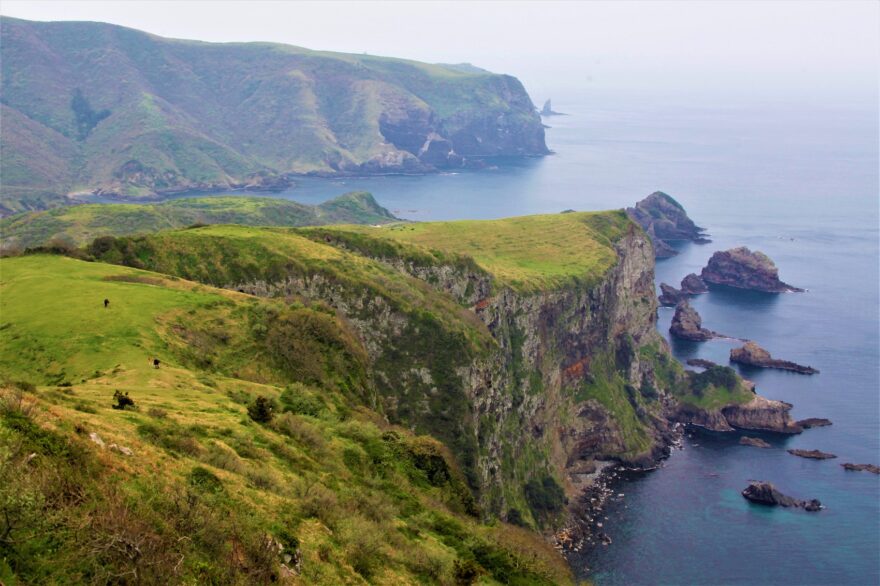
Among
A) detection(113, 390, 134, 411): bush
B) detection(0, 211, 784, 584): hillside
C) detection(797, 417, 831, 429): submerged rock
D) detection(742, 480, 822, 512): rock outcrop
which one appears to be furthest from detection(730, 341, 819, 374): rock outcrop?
detection(113, 390, 134, 411): bush

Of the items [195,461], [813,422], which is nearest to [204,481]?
[195,461]

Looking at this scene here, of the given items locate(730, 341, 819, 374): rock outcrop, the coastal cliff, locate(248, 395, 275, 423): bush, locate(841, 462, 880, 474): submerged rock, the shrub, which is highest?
the shrub

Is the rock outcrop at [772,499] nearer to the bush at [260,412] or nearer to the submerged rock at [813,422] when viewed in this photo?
the submerged rock at [813,422]

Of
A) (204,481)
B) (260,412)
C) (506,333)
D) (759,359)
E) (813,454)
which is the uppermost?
(204,481)

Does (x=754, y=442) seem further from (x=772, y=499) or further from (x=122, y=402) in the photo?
(x=122, y=402)

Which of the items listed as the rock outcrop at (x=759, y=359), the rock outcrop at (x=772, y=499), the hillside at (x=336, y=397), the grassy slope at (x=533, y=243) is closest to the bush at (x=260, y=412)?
the hillside at (x=336, y=397)

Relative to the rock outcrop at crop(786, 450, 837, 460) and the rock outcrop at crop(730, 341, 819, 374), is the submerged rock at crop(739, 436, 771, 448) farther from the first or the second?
the rock outcrop at crop(730, 341, 819, 374)
